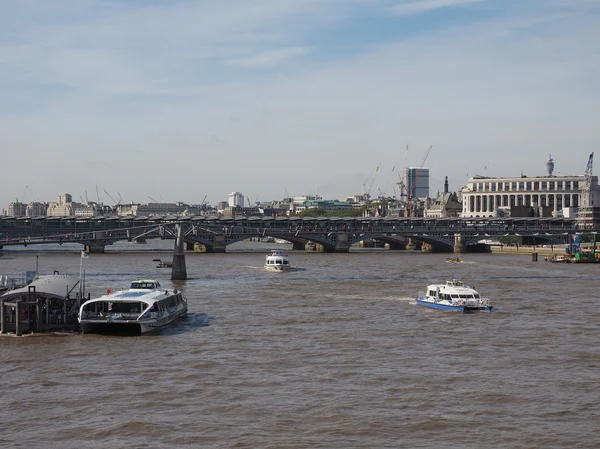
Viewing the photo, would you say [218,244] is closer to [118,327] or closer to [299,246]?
[299,246]

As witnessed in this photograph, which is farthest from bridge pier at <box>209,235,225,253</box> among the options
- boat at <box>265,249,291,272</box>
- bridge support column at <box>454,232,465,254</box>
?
boat at <box>265,249,291,272</box>

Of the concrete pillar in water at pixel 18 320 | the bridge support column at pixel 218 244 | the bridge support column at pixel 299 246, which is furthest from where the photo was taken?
the bridge support column at pixel 299 246

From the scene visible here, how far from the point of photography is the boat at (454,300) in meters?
56.3

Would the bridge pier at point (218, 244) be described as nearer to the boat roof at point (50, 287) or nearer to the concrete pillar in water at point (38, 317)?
the boat roof at point (50, 287)

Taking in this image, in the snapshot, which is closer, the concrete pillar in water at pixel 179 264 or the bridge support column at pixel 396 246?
the concrete pillar in water at pixel 179 264

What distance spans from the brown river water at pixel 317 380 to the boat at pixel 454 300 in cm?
90

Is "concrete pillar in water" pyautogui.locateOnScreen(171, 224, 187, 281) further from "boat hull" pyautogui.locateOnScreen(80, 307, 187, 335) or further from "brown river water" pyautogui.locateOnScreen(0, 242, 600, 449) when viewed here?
"boat hull" pyautogui.locateOnScreen(80, 307, 187, 335)

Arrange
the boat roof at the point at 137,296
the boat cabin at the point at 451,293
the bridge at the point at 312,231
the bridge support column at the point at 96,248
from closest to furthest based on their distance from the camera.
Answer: the boat roof at the point at 137,296 → the boat cabin at the point at 451,293 → the bridge support column at the point at 96,248 → the bridge at the point at 312,231

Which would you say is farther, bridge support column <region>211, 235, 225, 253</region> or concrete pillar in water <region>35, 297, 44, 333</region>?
bridge support column <region>211, 235, 225, 253</region>

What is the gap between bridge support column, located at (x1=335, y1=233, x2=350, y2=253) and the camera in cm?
15562

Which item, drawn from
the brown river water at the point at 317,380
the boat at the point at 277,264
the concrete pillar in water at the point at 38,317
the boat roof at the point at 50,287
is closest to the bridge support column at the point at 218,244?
the boat at the point at 277,264

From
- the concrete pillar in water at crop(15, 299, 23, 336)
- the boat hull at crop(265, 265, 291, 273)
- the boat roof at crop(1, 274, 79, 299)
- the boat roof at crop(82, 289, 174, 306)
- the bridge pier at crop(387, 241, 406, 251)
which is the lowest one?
the bridge pier at crop(387, 241, 406, 251)

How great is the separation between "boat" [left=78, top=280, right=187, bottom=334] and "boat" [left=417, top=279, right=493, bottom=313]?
1643cm

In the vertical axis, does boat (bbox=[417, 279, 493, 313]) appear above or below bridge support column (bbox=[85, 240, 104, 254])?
above
